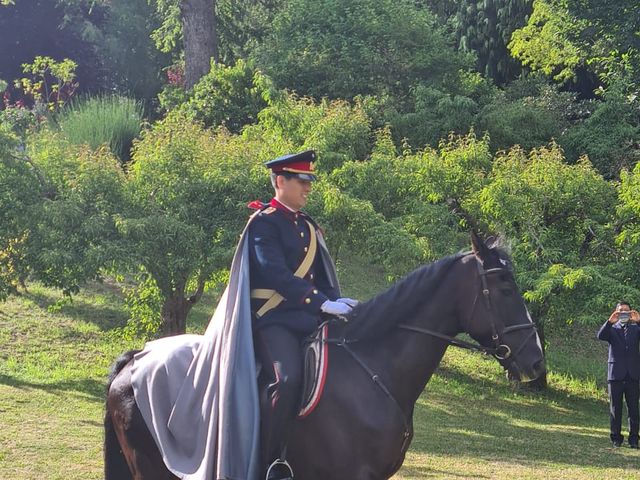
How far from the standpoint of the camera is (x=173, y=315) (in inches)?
674

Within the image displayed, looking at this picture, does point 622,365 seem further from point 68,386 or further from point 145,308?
point 68,386

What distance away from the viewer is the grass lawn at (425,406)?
12.0 meters

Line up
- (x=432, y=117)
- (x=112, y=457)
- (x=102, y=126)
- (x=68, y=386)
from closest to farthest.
→ (x=112, y=457) < (x=68, y=386) < (x=102, y=126) < (x=432, y=117)

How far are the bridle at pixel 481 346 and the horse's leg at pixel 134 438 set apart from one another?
1539mm

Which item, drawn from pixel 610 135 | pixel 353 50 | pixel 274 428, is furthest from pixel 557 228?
pixel 274 428

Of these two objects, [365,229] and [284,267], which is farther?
[365,229]

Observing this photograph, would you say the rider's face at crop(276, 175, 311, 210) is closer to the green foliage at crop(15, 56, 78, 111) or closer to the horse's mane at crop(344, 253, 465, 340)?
the horse's mane at crop(344, 253, 465, 340)

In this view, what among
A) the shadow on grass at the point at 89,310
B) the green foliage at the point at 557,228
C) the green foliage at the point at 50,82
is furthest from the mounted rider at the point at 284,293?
the green foliage at the point at 50,82

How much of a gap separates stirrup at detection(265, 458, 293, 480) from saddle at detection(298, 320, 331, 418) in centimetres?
31

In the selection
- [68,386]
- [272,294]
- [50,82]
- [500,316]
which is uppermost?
[500,316]

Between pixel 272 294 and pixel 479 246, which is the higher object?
pixel 479 246

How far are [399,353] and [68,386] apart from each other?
11.5 metres

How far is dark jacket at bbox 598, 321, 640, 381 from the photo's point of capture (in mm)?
14930

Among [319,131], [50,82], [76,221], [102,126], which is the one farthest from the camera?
[50,82]
